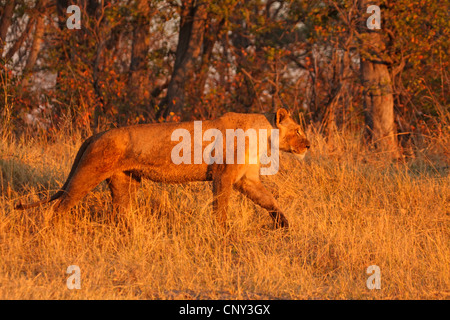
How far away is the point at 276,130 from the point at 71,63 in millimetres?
8693

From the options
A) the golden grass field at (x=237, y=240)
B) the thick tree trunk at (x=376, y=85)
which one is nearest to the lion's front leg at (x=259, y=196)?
the golden grass field at (x=237, y=240)

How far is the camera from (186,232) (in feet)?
19.7

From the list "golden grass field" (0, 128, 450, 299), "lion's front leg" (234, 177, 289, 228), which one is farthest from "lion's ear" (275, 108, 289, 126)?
"golden grass field" (0, 128, 450, 299)

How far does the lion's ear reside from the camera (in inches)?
250

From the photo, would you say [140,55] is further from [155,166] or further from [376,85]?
[155,166]

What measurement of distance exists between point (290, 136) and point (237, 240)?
1.30 m

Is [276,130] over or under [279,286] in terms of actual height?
over

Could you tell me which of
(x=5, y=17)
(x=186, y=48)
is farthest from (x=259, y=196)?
(x=5, y=17)

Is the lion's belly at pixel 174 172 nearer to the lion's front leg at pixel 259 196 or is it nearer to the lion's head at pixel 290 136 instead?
the lion's front leg at pixel 259 196

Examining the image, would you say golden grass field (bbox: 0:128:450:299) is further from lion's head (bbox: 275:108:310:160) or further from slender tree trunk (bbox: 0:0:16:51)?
slender tree trunk (bbox: 0:0:16:51)

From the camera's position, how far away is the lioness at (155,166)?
596 cm

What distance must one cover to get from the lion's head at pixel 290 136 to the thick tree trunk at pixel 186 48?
28.3 feet

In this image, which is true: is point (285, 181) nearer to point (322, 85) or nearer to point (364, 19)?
point (364, 19)
